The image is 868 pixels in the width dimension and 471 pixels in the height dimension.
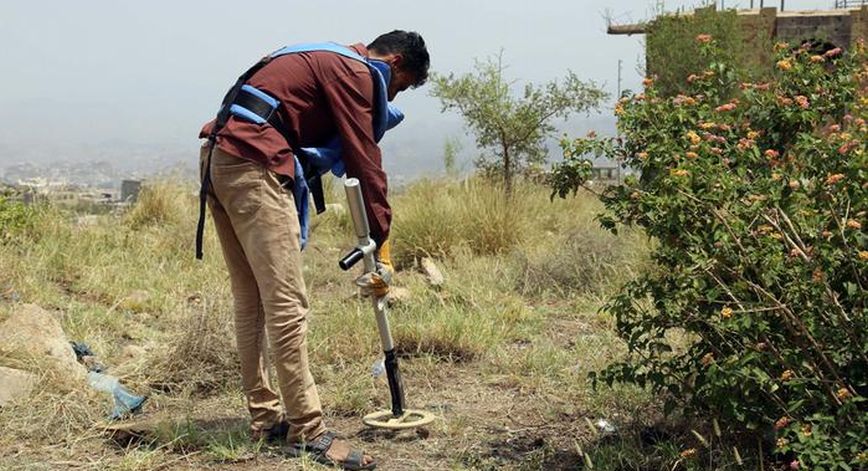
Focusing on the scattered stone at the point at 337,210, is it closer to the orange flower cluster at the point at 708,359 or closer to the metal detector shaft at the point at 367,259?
the metal detector shaft at the point at 367,259

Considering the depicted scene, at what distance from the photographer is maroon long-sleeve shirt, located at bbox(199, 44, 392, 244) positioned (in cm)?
364

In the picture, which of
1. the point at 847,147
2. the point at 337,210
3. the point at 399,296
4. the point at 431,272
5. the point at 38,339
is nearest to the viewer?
the point at 847,147

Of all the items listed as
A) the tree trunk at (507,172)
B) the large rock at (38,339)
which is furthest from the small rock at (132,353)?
the tree trunk at (507,172)

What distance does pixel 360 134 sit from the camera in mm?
3711

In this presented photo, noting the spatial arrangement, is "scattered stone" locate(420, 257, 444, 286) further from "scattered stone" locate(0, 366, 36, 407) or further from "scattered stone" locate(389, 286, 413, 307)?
"scattered stone" locate(0, 366, 36, 407)

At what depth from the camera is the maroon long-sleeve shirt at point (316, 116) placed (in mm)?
3643

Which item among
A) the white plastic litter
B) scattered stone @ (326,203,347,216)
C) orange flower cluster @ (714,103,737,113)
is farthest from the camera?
scattered stone @ (326,203,347,216)

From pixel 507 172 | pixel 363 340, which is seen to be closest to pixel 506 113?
pixel 507 172

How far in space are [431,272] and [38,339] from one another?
3.40m

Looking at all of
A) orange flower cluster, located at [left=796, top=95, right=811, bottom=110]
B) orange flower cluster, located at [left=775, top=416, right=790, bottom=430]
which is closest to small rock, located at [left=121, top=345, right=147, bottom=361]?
orange flower cluster, located at [left=775, top=416, right=790, bottom=430]

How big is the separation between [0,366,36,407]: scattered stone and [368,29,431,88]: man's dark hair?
89.6 inches

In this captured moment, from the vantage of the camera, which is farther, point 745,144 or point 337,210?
point 337,210

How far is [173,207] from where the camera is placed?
10.7 meters

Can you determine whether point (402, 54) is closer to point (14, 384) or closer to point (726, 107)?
point (726, 107)
